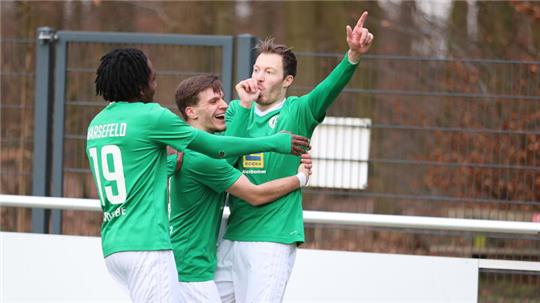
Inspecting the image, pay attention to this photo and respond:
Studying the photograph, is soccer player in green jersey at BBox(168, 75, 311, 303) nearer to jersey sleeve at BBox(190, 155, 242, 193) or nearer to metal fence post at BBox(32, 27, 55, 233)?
jersey sleeve at BBox(190, 155, 242, 193)

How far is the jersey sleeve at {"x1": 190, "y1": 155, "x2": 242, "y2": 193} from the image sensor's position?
4.66 metres

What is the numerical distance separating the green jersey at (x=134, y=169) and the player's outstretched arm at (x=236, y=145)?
48 millimetres

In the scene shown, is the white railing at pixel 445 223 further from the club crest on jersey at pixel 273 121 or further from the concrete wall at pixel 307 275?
the club crest on jersey at pixel 273 121

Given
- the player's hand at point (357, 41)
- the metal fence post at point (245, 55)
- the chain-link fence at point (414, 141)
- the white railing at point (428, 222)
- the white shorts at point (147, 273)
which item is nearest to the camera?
the white shorts at point (147, 273)

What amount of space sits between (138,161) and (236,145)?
1.42 ft

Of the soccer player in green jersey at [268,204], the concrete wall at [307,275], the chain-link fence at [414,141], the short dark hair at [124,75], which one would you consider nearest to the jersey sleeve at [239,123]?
the soccer player in green jersey at [268,204]

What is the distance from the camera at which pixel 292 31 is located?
45.6ft

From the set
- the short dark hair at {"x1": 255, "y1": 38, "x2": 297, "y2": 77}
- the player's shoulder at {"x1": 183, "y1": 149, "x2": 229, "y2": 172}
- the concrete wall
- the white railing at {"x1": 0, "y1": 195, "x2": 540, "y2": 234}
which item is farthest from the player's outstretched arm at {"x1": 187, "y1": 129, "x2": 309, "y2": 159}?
the concrete wall

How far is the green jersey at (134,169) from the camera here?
430 cm

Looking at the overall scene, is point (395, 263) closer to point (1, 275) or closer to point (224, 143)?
point (224, 143)

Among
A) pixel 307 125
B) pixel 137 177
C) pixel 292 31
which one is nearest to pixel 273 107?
pixel 307 125

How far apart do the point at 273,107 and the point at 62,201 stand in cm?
199

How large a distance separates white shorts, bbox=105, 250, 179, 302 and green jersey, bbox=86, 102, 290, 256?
0.03 metres

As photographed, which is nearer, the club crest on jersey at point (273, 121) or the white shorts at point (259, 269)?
the white shorts at point (259, 269)
